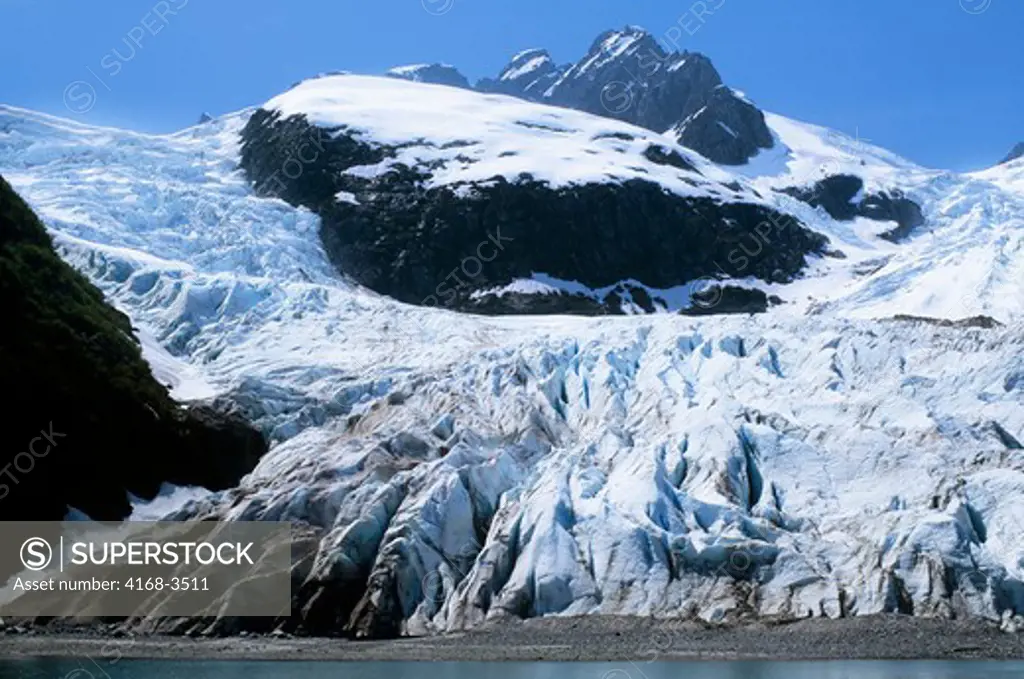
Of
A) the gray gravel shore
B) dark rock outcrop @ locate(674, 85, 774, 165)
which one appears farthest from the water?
dark rock outcrop @ locate(674, 85, 774, 165)

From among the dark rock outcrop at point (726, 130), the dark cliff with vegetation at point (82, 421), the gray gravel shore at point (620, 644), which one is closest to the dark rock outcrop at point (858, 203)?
the dark rock outcrop at point (726, 130)

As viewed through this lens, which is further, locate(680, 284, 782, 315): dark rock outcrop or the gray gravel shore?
locate(680, 284, 782, 315): dark rock outcrop

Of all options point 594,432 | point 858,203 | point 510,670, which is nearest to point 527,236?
point 858,203

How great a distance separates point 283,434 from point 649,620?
2157 centimetres

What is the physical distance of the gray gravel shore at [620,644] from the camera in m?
33.2

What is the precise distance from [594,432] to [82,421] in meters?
20.7

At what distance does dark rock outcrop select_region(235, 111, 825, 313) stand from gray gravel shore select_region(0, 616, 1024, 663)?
2041 inches

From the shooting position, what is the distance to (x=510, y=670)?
1231 inches

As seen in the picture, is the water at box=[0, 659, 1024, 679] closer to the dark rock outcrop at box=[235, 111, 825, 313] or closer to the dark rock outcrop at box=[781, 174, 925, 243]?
the dark rock outcrop at box=[235, 111, 825, 313]

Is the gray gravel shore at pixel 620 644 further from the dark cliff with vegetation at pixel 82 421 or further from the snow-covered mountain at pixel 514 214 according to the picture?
the snow-covered mountain at pixel 514 214

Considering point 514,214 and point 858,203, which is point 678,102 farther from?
point 514,214

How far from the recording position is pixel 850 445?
42.6 metres

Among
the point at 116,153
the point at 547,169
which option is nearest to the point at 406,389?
the point at 547,169

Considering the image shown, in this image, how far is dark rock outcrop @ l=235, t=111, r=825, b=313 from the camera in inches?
3563
